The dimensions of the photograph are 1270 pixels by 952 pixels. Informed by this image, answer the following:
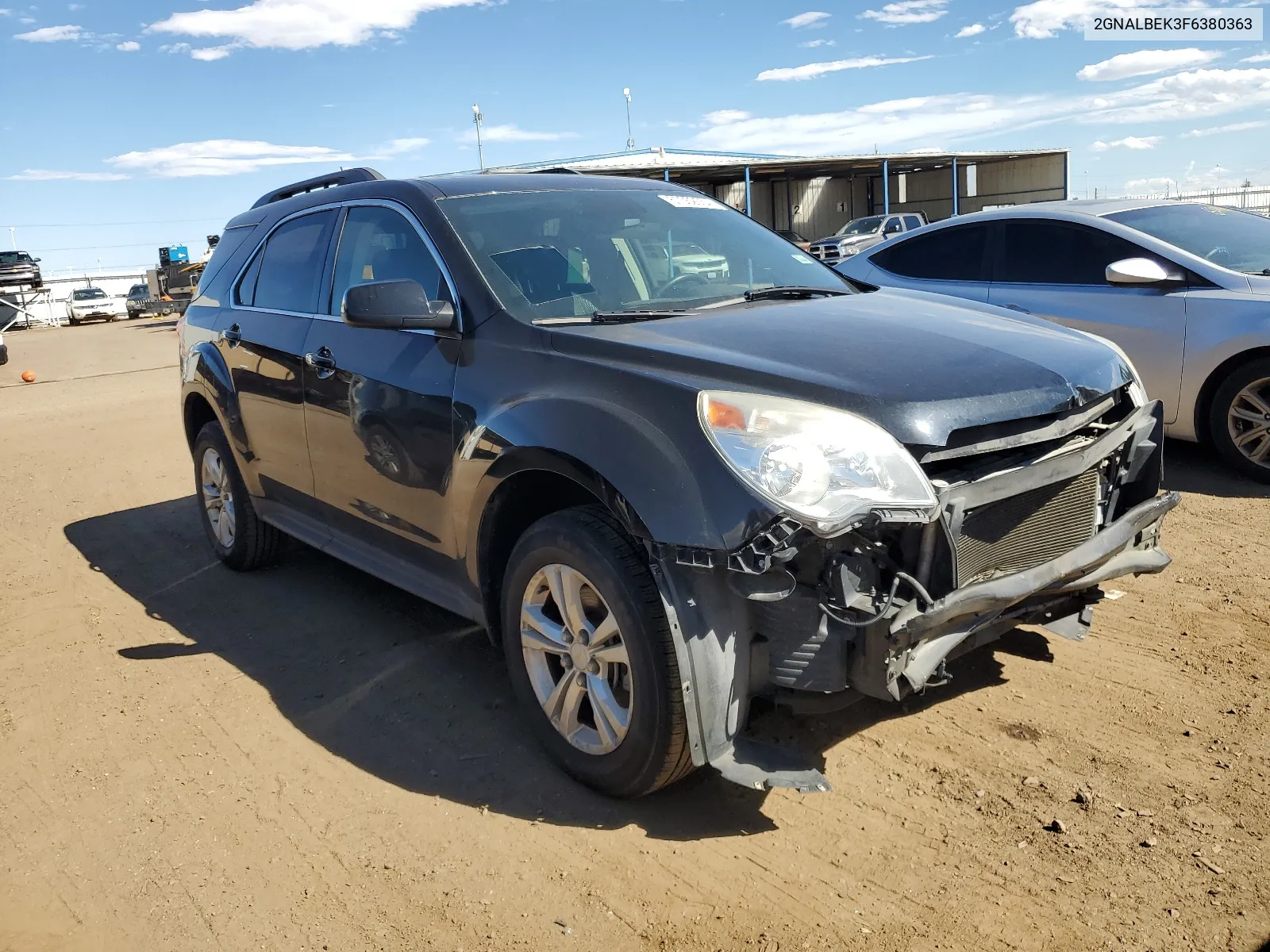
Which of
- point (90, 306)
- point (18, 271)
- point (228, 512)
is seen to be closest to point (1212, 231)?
point (228, 512)

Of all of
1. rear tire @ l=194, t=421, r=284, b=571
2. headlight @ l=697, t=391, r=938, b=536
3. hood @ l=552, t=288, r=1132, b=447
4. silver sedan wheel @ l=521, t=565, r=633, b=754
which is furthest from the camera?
rear tire @ l=194, t=421, r=284, b=571

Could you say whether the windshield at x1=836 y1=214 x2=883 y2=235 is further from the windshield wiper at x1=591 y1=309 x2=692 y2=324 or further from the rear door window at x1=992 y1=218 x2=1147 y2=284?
the windshield wiper at x1=591 y1=309 x2=692 y2=324

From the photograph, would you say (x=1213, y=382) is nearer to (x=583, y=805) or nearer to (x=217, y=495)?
(x=583, y=805)

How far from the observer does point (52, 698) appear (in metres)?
4.30

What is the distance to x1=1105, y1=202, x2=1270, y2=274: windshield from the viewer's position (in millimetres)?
6293

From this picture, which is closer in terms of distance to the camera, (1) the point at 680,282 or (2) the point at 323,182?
(1) the point at 680,282

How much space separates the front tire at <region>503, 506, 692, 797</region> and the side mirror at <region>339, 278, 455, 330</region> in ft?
2.89

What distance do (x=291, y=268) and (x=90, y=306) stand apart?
46.2 m

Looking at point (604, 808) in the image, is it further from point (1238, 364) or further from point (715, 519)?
point (1238, 364)

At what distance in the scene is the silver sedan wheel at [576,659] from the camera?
302cm

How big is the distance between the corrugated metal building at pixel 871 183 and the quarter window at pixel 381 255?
116 feet

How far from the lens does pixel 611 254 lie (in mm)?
3922

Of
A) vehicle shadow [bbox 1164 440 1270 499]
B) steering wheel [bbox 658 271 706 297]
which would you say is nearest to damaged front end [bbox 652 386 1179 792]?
steering wheel [bbox 658 271 706 297]

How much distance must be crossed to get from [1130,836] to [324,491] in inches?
131
